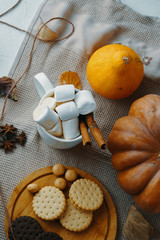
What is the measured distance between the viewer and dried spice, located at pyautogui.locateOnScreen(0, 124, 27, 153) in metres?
1.19

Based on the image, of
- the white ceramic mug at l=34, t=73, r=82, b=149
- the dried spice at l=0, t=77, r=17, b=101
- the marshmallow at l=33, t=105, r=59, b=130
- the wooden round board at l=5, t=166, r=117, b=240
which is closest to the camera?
the marshmallow at l=33, t=105, r=59, b=130

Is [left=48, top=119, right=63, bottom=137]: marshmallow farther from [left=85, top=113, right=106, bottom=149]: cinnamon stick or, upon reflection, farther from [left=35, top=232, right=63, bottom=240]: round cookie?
[left=35, top=232, right=63, bottom=240]: round cookie

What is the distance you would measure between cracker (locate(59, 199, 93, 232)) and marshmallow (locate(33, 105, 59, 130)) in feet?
1.18

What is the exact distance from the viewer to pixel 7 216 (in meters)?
1.11

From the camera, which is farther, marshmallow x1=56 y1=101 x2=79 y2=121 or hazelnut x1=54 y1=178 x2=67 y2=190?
hazelnut x1=54 y1=178 x2=67 y2=190

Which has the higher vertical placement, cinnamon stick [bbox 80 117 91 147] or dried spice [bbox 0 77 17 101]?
cinnamon stick [bbox 80 117 91 147]

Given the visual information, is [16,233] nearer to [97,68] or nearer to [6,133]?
[6,133]

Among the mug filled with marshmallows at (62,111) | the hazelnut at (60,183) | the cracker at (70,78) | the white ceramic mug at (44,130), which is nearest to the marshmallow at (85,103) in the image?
the mug filled with marshmallows at (62,111)

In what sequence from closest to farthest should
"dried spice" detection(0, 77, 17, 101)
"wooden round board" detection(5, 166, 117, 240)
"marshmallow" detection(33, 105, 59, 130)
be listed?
1. "marshmallow" detection(33, 105, 59, 130)
2. "wooden round board" detection(5, 166, 117, 240)
3. "dried spice" detection(0, 77, 17, 101)

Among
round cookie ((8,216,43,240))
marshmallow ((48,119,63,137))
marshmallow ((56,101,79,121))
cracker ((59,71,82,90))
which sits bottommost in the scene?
round cookie ((8,216,43,240))

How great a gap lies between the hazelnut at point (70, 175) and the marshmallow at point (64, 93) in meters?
0.32

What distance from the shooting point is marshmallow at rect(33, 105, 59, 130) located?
92 cm

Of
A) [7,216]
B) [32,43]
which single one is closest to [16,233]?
[7,216]

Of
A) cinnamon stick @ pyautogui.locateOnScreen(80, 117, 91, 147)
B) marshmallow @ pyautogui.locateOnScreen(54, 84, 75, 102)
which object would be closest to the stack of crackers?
cinnamon stick @ pyautogui.locateOnScreen(80, 117, 91, 147)
